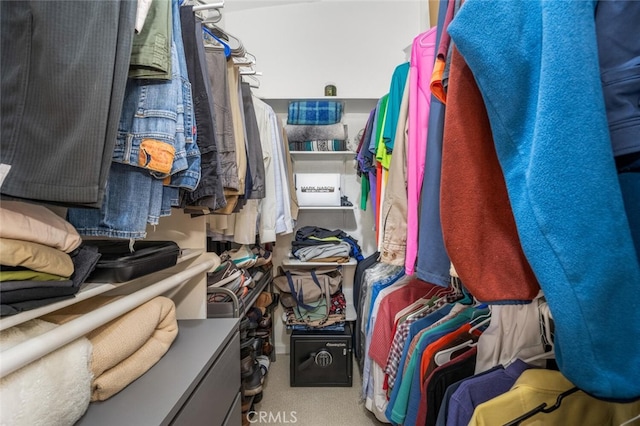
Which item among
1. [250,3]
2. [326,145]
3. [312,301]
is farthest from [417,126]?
[250,3]

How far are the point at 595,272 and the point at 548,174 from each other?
0.36ft

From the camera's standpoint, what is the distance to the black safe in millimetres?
2098

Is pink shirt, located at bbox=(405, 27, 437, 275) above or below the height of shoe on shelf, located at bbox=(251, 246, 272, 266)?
above

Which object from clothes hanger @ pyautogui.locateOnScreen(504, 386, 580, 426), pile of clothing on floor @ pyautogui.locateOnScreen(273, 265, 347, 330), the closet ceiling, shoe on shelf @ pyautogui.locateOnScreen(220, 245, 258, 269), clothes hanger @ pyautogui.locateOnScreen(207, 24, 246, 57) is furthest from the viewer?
the closet ceiling

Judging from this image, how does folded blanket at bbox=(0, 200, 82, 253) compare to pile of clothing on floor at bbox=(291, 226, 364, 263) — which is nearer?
folded blanket at bbox=(0, 200, 82, 253)

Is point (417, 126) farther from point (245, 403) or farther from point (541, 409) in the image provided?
point (245, 403)

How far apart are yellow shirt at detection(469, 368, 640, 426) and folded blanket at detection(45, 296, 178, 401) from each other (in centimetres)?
76

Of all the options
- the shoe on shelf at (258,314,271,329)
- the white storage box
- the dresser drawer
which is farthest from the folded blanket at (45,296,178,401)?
the white storage box

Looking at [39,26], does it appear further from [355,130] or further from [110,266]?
[355,130]

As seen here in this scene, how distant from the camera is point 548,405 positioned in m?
0.65

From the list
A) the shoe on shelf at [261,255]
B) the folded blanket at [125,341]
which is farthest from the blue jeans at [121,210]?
the shoe on shelf at [261,255]

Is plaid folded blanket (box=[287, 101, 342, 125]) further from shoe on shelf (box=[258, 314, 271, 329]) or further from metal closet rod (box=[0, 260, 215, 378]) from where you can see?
metal closet rod (box=[0, 260, 215, 378])

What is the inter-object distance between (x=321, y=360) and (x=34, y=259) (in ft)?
6.15

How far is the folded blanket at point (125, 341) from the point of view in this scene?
0.71 meters
